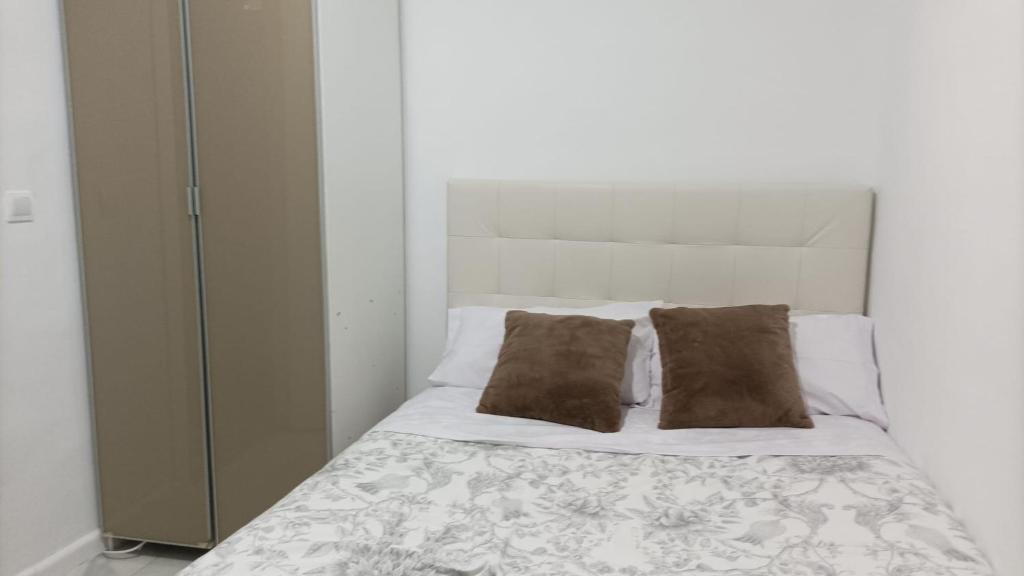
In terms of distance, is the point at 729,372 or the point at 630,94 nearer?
the point at 729,372

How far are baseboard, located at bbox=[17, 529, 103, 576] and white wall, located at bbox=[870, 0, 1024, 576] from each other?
103 inches

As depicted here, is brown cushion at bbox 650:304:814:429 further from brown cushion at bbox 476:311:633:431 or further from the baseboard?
the baseboard

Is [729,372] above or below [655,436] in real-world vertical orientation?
above

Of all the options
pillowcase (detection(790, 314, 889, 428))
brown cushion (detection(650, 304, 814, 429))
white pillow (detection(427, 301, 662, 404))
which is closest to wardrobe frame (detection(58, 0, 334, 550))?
white pillow (detection(427, 301, 662, 404))

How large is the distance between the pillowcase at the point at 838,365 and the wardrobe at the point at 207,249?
1.53 m

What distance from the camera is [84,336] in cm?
252

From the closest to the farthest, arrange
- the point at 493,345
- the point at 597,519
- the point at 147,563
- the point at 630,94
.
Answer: the point at 597,519 < the point at 147,563 < the point at 493,345 < the point at 630,94

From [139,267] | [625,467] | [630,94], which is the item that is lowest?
[625,467]

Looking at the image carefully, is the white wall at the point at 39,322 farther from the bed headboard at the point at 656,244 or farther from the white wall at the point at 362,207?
the bed headboard at the point at 656,244

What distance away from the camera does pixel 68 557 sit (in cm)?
249

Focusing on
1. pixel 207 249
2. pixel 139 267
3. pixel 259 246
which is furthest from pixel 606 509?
pixel 139 267

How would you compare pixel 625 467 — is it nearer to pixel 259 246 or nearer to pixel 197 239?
pixel 259 246

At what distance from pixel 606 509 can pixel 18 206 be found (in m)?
1.91

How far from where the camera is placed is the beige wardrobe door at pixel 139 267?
2369 mm
